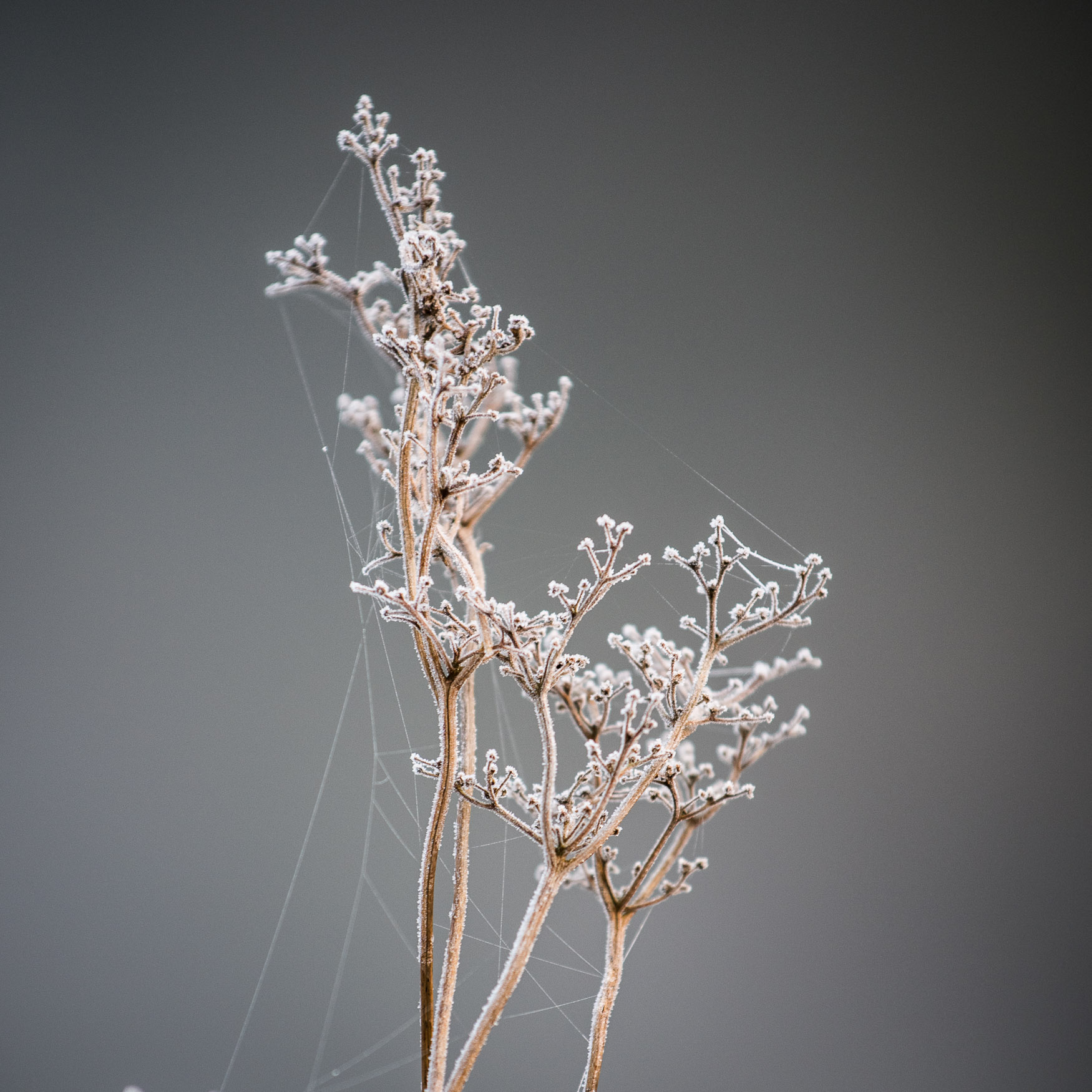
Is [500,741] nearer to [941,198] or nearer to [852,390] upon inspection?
[852,390]

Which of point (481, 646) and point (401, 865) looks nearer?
A: point (481, 646)

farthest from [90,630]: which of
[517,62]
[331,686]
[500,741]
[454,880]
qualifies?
[517,62]

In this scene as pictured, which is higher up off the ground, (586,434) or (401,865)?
(586,434)

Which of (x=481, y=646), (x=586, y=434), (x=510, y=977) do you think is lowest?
(x=510, y=977)

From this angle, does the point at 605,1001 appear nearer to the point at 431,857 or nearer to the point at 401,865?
the point at 431,857

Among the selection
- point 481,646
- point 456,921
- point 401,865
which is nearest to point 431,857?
point 456,921

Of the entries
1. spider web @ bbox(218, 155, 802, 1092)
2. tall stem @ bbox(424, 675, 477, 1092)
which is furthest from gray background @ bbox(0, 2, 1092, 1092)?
tall stem @ bbox(424, 675, 477, 1092)

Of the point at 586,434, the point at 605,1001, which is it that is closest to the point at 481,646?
the point at 605,1001
